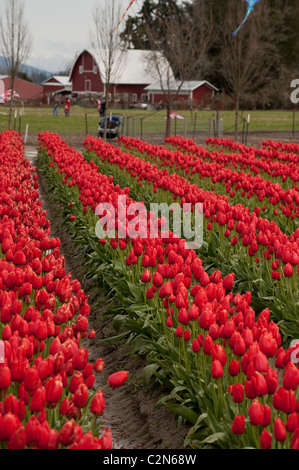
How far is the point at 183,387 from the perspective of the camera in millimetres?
4117

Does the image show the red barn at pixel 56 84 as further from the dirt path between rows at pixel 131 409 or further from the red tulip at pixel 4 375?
the red tulip at pixel 4 375

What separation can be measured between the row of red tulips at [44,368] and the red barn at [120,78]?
69.9 metres

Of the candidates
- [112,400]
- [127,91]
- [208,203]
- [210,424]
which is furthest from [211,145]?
[127,91]

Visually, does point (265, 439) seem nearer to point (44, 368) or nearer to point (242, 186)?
point (44, 368)

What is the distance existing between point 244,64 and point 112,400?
966 inches

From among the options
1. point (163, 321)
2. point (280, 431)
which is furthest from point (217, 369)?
point (163, 321)

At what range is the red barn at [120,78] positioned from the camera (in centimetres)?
7494

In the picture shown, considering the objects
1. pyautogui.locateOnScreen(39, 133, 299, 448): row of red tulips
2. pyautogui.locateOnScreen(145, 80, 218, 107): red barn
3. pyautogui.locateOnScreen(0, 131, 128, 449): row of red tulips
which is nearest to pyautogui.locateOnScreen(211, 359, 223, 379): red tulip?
pyautogui.locateOnScreen(39, 133, 299, 448): row of red tulips

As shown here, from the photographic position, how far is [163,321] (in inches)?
186

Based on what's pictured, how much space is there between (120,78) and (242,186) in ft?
230

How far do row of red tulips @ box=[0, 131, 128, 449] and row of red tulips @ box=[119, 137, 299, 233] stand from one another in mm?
3621

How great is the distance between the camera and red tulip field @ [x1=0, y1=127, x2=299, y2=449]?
290 cm

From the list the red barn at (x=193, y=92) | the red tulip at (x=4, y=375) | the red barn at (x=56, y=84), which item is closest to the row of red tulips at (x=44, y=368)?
the red tulip at (x=4, y=375)
